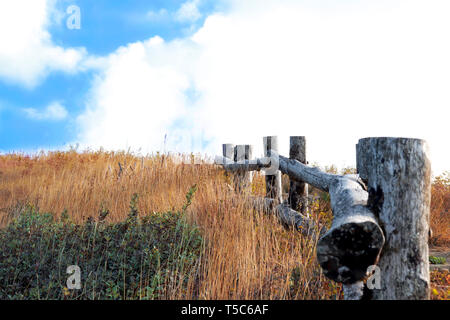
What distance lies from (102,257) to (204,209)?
166 cm

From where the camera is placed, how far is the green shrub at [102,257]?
384 cm

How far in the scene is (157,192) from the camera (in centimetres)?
717

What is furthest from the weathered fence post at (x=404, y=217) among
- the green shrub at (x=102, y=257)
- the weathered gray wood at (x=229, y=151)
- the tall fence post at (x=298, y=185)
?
the weathered gray wood at (x=229, y=151)

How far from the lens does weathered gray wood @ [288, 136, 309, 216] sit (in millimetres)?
6312

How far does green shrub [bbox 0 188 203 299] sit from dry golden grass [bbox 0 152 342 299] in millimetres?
221

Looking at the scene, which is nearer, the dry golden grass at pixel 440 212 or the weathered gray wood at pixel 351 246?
the weathered gray wood at pixel 351 246

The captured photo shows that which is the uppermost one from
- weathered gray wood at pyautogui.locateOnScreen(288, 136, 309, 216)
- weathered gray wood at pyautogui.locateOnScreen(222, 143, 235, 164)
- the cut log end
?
weathered gray wood at pyautogui.locateOnScreen(222, 143, 235, 164)

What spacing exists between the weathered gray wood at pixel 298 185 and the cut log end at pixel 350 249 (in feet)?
12.6

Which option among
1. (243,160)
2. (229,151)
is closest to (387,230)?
(243,160)

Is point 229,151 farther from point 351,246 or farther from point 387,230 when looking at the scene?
point 351,246

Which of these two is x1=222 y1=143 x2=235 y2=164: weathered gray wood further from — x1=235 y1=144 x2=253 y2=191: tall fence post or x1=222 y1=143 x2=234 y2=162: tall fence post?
x1=235 y1=144 x2=253 y2=191: tall fence post

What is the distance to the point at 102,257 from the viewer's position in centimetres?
437

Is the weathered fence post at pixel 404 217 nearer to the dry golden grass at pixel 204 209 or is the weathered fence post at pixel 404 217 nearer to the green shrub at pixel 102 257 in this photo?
the dry golden grass at pixel 204 209
